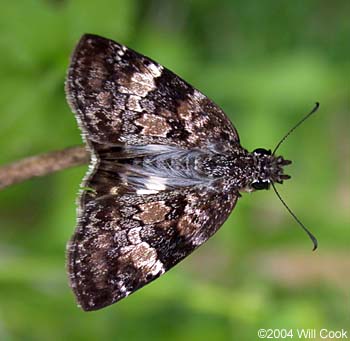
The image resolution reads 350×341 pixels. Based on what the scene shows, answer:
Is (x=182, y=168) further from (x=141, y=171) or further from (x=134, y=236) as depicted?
(x=134, y=236)

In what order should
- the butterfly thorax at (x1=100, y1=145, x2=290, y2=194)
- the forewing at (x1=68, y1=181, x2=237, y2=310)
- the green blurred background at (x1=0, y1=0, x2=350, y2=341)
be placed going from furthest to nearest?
the green blurred background at (x1=0, y1=0, x2=350, y2=341) → the butterfly thorax at (x1=100, y1=145, x2=290, y2=194) → the forewing at (x1=68, y1=181, x2=237, y2=310)

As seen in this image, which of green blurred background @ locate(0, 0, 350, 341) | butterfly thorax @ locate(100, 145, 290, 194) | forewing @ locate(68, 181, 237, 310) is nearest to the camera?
forewing @ locate(68, 181, 237, 310)

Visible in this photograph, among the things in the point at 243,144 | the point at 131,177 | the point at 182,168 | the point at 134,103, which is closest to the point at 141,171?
the point at 131,177

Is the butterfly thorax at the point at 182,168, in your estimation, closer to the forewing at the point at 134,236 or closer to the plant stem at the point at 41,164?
the forewing at the point at 134,236

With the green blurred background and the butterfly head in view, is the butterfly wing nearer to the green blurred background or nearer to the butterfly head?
the butterfly head

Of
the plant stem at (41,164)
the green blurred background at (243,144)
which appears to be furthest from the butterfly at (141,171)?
the green blurred background at (243,144)

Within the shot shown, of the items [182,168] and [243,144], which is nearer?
[182,168]

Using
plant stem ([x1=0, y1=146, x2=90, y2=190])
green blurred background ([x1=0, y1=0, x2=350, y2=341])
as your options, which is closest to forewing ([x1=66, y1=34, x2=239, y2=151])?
plant stem ([x1=0, y1=146, x2=90, y2=190])
